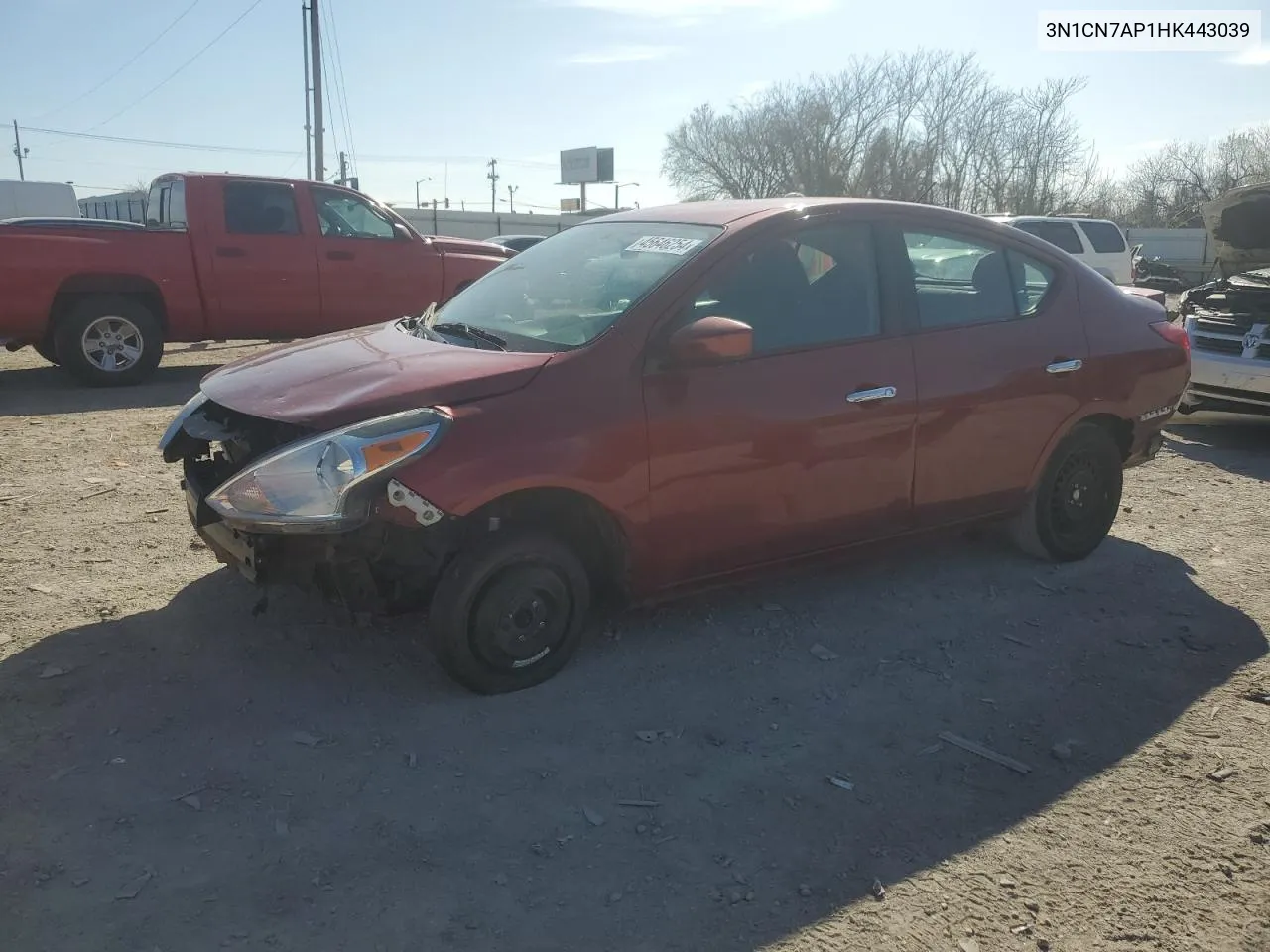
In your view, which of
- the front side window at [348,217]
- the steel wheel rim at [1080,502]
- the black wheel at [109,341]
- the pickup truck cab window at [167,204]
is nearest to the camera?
the steel wheel rim at [1080,502]

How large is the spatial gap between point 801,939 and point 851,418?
2191mm

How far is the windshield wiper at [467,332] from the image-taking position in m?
3.91

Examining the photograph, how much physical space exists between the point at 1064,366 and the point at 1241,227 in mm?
7151

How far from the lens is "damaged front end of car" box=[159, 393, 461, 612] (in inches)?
126

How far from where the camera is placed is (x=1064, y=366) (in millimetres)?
4746

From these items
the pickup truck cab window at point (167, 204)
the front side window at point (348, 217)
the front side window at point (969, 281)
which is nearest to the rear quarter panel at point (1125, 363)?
the front side window at point (969, 281)

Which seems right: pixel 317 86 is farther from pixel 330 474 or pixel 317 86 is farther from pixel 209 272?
pixel 330 474

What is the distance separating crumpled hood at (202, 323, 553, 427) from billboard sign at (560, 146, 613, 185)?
226ft

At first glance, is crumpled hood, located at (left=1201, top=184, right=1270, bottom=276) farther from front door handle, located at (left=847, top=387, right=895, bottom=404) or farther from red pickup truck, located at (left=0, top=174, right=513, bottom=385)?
red pickup truck, located at (left=0, top=174, right=513, bottom=385)

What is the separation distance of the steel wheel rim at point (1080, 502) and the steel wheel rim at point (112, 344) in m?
8.24

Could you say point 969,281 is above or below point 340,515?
above

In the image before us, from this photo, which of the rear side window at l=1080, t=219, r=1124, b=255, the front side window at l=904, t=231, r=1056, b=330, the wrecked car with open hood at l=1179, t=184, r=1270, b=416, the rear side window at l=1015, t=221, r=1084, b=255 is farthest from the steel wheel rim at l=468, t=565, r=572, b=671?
the rear side window at l=1080, t=219, r=1124, b=255

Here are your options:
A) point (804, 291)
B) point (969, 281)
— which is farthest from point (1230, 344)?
point (804, 291)

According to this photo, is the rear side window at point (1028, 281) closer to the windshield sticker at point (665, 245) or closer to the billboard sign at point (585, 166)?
the windshield sticker at point (665, 245)
